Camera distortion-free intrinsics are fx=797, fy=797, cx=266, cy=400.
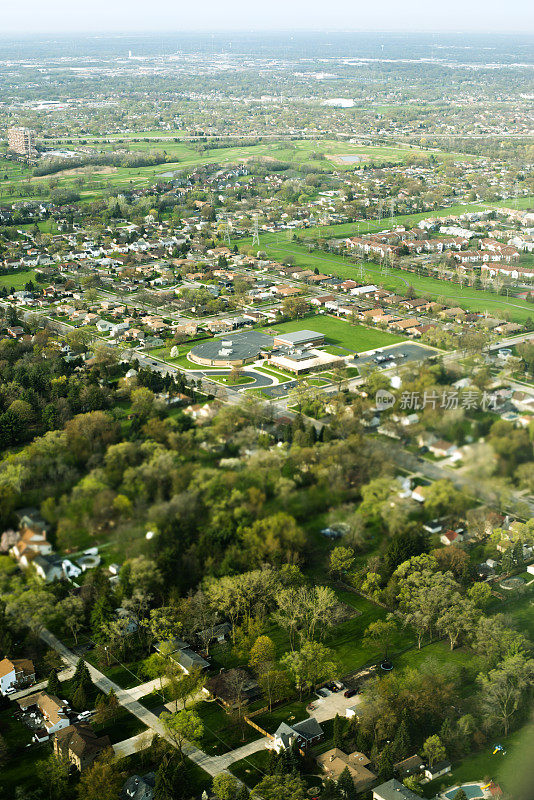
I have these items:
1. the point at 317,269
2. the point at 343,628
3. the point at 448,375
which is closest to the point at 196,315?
the point at 317,269

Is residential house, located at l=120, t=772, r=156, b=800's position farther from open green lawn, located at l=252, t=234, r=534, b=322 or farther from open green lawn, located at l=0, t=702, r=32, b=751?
open green lawn, located at l=252, t=234, r=534, b=322

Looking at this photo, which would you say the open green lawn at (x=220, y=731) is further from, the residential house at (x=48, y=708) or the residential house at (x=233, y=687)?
the residential house at (x=48, y=708)

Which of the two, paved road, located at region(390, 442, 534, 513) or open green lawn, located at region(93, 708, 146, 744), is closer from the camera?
paved road, located at region(390, 442, 534, 513)

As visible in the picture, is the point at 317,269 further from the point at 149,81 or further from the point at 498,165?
the point at 149,81

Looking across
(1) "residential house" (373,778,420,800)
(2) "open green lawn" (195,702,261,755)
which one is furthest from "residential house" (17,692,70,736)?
(1) "residential house" (373,778,420,800)

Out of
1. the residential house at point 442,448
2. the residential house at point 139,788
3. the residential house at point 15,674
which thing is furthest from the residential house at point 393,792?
the residential house at point 15,674
